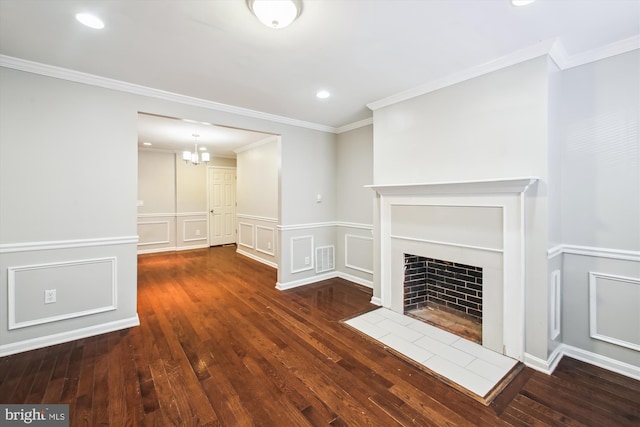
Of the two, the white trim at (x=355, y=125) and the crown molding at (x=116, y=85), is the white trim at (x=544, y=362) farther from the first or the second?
the crown molding at (x=116, y=85)

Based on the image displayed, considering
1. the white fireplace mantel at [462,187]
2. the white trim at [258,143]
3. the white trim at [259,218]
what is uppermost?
the white trim at [258,143]

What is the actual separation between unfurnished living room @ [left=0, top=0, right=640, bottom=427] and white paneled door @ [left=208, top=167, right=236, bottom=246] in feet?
14.8

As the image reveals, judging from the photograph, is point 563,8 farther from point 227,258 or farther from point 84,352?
point 227,258

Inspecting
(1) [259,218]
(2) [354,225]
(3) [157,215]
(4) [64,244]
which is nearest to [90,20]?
(4) [64,244]

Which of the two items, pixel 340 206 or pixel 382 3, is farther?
pixel 340 206

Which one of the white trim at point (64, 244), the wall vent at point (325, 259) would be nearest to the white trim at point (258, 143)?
the wall vent at point (325, 259)

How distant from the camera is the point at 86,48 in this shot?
89.8 inches

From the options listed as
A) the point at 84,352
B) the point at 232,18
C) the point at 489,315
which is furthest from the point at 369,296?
the point at 232,18

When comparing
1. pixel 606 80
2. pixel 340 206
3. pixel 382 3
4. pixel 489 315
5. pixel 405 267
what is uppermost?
pixel 382 3

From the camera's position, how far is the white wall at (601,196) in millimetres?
2197

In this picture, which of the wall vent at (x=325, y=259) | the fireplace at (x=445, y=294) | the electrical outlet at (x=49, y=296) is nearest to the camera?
the electrical outlet at (x=49, y=296)

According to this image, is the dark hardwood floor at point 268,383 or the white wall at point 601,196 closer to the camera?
the dark hardwood floor at point 268,383

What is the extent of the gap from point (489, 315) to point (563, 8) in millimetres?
2413

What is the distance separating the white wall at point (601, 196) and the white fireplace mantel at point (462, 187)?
608 millimetres
